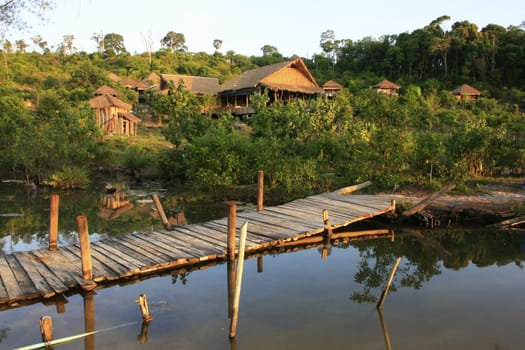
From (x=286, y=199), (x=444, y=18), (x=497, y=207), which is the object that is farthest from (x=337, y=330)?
(x=444, y=18)

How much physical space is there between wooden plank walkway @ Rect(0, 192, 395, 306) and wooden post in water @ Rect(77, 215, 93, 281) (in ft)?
0.42

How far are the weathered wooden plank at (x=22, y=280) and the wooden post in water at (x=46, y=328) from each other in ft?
4.32

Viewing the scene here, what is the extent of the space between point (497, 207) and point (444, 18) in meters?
49.5

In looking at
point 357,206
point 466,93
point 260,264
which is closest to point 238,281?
point 260,264

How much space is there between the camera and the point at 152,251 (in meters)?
8.53

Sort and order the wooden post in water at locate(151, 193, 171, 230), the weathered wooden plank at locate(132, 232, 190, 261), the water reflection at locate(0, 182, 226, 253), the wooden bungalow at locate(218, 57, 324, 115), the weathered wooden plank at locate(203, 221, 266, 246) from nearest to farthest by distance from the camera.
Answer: the weathered wooden plank at locate(132, 232, 190, 261)
the weathered wooden plank at locate(203, 221, 266, 246)
the wooden post in water at locate(151, 193, 171, 230)
the water reflection at locate(0, 182, 226, 253)
the wooden bungalow at locate(218, 57, 324, 115)

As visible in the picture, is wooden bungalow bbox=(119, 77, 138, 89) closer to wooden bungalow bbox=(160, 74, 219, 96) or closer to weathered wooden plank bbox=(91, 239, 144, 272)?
wooden bungalow bbox=(160, 74, 219, 96)

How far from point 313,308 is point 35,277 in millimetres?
4295

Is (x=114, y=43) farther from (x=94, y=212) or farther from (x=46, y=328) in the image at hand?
(x=46, y=328)

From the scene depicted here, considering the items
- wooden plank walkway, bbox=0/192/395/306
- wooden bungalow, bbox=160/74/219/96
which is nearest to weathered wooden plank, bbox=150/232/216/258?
wooden plank walkway, bbox=0/192/395/306

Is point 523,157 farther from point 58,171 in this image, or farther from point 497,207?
point 58,171

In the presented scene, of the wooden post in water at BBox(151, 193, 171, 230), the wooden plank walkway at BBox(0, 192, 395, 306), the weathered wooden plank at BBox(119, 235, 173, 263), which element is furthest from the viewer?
the wooden post in water at BBox(151, 193, 171, 230)

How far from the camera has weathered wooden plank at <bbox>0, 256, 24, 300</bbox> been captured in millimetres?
6515

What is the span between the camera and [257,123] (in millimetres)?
19156
